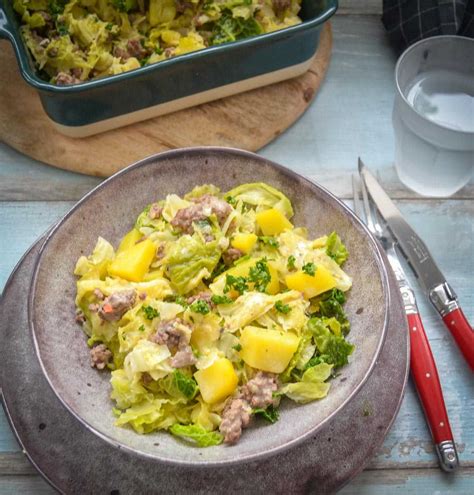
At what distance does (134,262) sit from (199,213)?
203mm

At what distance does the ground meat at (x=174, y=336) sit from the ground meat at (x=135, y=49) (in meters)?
1.11

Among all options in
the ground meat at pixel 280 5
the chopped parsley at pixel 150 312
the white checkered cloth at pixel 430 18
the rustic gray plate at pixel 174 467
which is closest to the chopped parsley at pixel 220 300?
the chopped parsley at pixel 150 312

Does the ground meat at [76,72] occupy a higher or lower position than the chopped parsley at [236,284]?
higher

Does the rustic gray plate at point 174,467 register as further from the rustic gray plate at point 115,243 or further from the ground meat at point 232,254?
the ground meat at point 232,254

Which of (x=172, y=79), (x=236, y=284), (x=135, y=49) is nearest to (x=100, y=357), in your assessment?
(x=236, y=284)

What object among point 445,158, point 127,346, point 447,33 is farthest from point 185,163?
point 447,33

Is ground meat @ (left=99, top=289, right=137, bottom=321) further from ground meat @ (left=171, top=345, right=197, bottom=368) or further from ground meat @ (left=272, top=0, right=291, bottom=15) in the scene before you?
ground meat @ (left=272, top=0, right=291, bottom=15)

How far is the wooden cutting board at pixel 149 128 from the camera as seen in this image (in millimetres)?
2391

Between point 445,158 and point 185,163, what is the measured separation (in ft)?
2.79

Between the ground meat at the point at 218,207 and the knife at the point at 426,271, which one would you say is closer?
the ground meat at the point at 218,207

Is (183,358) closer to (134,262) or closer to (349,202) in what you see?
(134,262)

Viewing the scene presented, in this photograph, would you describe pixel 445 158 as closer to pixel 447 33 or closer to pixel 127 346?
pixel 447 33

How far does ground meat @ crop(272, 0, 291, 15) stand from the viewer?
99.0 inches

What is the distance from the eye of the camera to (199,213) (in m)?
1.88
